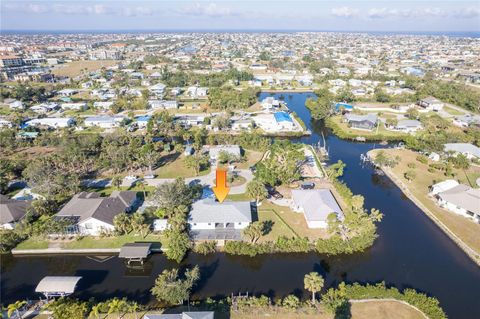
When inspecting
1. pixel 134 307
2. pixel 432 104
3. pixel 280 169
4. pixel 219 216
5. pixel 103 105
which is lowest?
pixel 134 307

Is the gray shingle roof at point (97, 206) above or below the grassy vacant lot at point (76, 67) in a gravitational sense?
below

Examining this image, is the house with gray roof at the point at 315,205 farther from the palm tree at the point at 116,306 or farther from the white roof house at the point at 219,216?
the palm tree at the point at 116,306

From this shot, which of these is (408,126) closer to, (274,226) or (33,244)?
(274,226)

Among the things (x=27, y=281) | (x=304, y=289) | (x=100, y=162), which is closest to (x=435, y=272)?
(x=304, y=289)

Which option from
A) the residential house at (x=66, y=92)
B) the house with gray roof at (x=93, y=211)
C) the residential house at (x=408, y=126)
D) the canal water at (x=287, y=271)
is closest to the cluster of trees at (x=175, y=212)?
the canal water at (x=287, y=271)

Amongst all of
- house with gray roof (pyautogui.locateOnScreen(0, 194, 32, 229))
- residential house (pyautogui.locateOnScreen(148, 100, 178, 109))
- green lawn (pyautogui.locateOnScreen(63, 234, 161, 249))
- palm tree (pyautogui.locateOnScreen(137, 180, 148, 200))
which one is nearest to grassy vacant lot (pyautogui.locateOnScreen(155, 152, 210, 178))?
palm tree (pyautogui.locateOnScreen(137, 180, 148, 200))

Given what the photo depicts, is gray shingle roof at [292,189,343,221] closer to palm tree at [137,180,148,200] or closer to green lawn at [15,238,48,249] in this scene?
palm tree at [137,180,148,200]

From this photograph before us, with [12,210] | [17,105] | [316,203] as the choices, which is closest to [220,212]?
[316,203]
